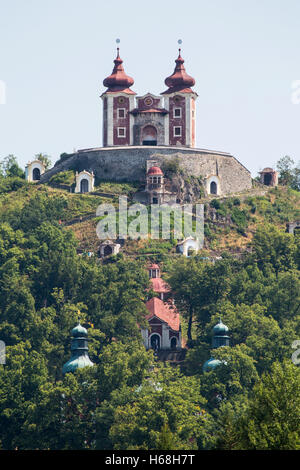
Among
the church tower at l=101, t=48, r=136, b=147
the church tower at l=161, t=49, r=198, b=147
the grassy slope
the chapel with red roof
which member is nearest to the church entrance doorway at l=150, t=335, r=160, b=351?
the chapel with red roof

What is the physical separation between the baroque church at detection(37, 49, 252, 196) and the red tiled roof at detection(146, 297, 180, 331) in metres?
27.0

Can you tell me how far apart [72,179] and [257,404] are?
251 feet

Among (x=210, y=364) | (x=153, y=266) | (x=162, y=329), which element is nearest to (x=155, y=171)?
(x=153, y=266)

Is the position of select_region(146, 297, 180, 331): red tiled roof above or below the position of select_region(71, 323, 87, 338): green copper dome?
above

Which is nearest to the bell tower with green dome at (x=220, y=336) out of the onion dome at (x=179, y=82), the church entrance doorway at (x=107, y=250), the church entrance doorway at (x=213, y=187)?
the church entrance doorway at (x=107, y=250)

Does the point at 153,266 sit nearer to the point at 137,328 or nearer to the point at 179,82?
the point at 137,328

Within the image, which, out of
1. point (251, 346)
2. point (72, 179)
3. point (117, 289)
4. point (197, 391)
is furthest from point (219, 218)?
point (197, 391)

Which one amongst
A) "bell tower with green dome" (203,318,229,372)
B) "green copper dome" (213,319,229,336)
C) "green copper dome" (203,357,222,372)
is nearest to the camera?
"green copper dome" (203,357,222,372)

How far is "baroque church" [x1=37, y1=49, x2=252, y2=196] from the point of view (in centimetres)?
16888

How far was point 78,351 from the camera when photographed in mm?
125188

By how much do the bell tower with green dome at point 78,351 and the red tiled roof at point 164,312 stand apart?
14.9 meters

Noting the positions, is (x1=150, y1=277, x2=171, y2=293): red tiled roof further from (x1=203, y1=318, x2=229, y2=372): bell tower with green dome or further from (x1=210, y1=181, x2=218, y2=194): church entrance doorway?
(x1=210, y1=181, x2=218, y2=194): church entrance doorway

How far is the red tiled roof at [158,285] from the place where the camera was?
147 m

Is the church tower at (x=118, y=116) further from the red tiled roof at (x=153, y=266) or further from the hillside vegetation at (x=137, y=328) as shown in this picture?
the red tiled roof at (x=153, y=266)
